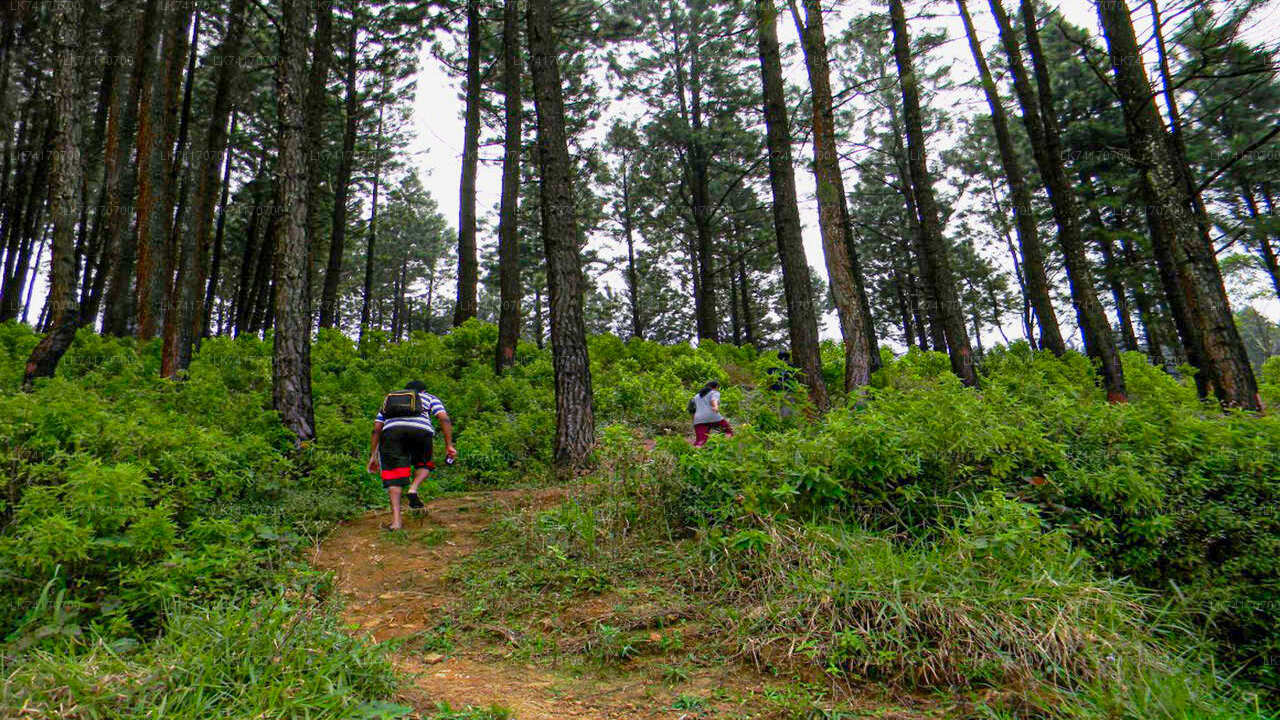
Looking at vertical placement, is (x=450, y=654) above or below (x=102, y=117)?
below

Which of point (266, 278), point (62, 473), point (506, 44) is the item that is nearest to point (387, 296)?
point (266, 278)

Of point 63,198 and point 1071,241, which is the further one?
point 1071,241

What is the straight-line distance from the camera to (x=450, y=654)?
3486 mm

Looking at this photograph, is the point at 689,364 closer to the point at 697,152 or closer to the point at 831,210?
the point at 831,210

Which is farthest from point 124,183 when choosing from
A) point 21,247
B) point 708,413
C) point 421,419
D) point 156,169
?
point 708,413

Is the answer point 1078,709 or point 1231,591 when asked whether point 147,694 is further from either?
point 1231,591

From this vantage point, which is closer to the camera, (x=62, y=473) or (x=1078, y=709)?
(x=1078, y=709)

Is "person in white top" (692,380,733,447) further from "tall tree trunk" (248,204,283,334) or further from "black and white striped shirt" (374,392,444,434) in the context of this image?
"tall tree trunk" (248,204,283,334)

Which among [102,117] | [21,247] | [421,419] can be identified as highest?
[102,117]

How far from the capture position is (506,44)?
13445 mm

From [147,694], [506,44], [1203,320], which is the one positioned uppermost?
[506,44]

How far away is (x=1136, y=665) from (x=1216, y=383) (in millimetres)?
6628

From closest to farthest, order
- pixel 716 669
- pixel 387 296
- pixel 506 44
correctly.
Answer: pixel 716 669 < pixel 506 44 < pixel 387 296

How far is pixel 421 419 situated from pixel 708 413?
411 cm
